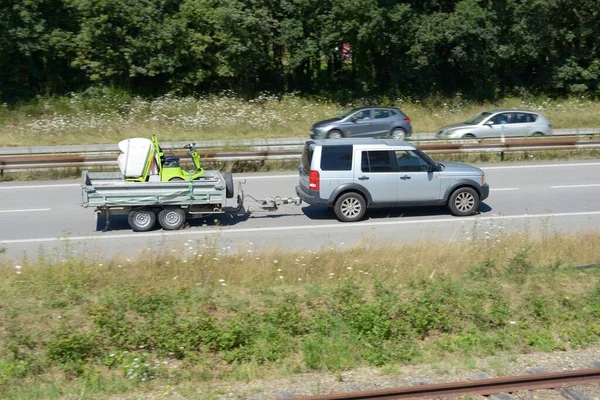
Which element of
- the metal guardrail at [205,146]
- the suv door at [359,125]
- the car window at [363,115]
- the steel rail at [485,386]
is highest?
the car window at [363,115]

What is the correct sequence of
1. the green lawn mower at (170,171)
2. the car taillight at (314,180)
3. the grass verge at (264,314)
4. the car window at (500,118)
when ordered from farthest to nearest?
the car window at (500,118) < the car taillight at (314,180) < the green lawn mower at (170,171) < the grass verge at (264,314)

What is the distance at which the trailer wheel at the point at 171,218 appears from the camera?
49.4ft

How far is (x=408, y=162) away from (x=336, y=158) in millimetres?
1550

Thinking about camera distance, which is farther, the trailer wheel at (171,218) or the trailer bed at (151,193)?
the trailer wheel at (171,218)

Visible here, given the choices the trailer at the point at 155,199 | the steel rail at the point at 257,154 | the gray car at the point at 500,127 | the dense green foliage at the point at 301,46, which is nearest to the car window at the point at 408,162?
the trailer at the point at 155,199

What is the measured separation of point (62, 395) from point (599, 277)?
7761 millimetres

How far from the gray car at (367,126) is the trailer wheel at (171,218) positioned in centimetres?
1304

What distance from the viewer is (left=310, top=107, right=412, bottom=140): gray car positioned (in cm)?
2762

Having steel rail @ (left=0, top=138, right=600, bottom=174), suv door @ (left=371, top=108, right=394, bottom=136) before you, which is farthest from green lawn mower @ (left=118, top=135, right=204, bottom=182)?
suv door @ (left=371, top=108, right=394, bottom=136)

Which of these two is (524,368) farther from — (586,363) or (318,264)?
(318,264)

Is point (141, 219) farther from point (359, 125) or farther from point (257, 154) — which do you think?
point (359, 125)

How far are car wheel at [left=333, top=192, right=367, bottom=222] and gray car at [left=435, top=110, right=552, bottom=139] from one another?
1136cm

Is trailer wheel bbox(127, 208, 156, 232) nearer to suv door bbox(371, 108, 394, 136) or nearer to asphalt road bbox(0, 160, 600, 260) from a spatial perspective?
asphalt road bbox(0, 160, 600, 260)

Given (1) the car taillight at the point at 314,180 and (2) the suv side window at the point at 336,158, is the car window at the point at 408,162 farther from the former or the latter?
(1) the car taillight at the point at 314,180
